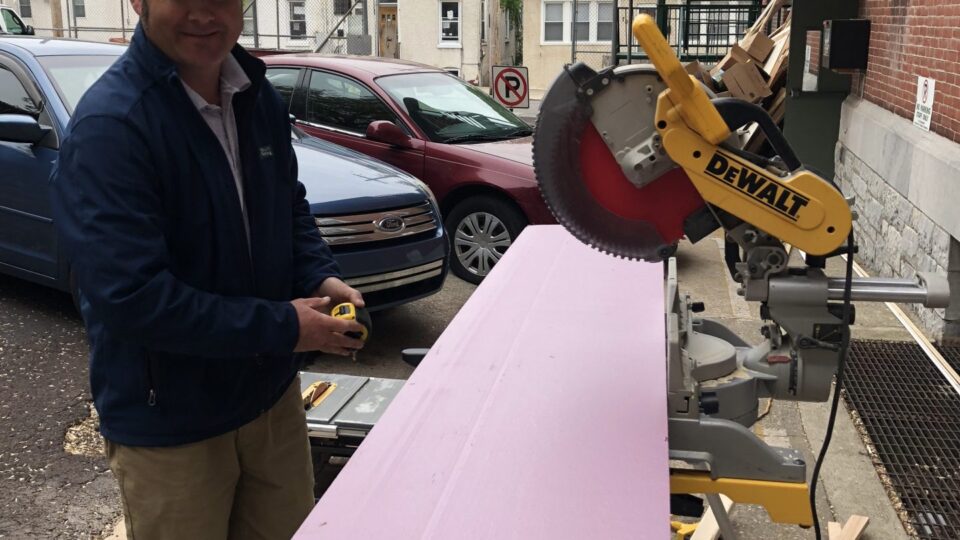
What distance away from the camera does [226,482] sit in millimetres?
2361

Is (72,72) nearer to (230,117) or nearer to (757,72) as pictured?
(230,117)

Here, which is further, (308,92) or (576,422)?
(308,92)

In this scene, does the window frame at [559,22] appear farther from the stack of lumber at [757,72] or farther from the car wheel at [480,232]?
the car wheel at [480,232]

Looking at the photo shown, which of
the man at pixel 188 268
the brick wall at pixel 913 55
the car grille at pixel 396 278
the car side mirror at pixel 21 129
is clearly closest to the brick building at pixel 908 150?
the brick wall at pixel 913 55

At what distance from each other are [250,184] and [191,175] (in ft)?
0.62

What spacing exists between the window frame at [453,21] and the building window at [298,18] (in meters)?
4.54

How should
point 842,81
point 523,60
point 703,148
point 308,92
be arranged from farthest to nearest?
point 523,60 < point 842,81 < point 308,92 < point 703,148

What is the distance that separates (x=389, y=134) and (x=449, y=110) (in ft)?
2.59

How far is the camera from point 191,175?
2096 mm

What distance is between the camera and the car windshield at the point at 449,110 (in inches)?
319

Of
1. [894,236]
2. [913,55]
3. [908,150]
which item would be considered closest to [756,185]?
[908,150]

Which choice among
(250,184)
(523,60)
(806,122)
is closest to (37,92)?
(250,184)

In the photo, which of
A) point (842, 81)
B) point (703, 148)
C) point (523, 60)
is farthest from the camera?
point (523, 60)

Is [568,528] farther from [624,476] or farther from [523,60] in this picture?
[523,60]
